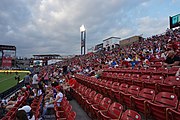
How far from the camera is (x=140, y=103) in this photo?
4090 mm

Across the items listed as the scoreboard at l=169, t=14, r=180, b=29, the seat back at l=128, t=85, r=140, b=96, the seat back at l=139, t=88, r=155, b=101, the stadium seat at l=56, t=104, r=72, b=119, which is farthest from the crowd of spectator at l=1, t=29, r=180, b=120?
the scoreboard at l=169, t=14, r=180, b=29

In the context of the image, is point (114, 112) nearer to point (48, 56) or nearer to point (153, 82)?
point (153, 82)

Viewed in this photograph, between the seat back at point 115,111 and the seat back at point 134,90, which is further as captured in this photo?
the seat back at point 134,90

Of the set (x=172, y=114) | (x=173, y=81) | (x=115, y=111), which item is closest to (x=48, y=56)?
(x=173, y=81)

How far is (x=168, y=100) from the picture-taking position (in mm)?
3607

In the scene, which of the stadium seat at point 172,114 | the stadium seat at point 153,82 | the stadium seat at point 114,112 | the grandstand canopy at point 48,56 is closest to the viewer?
the stadium seat at point 172,114

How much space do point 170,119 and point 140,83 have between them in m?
2.98

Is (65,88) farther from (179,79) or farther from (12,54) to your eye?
(12,54)

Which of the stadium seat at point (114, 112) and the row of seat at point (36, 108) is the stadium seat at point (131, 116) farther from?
the row of seat at point (36, 108)

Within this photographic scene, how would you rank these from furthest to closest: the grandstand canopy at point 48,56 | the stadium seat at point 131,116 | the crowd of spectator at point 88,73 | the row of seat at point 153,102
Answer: the grandstand canopy at point 48,56, the crowd of spectator at point 88,73, the row of seat at point 153,102, the stadium seat at point 131,116

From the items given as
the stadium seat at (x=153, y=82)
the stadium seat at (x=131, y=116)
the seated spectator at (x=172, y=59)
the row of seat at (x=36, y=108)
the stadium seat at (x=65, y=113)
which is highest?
the seated spectator at (x=172, y=59)

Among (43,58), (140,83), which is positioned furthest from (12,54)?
(140,83)

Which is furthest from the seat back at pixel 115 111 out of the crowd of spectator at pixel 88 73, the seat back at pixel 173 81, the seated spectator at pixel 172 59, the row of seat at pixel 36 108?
the seated spectator at pixel 172 59

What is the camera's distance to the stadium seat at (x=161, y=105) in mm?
3360
